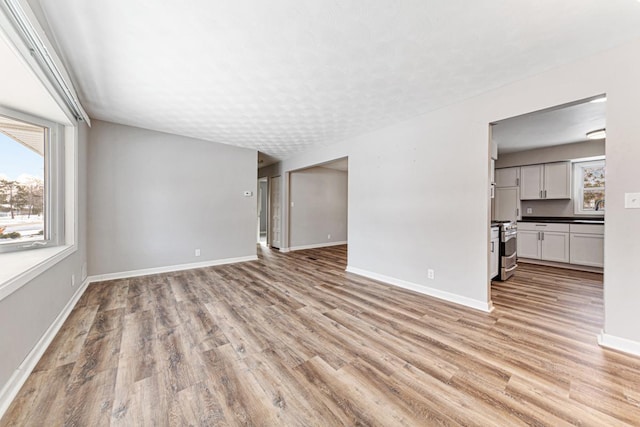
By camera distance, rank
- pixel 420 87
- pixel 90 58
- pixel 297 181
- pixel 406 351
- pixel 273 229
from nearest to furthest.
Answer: pixel 406 351
pixel 90 58
pixel 420 87
pixel 297 181
pixel 273 229

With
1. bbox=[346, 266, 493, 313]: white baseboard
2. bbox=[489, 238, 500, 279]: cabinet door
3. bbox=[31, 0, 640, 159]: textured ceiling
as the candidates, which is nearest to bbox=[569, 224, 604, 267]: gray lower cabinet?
bbox=[489, 238, 500, 279]: cabinet door

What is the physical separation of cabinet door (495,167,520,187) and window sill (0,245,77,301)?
24.0ft

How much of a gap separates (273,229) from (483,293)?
17.4 ft

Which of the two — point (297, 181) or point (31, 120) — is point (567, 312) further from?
point (31, 120)

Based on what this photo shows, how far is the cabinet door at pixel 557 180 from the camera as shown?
4.59m

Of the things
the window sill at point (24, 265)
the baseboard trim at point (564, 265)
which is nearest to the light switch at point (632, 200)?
the baseboard trim at point (564, 265)

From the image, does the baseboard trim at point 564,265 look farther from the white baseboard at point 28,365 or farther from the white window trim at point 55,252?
the white window trim at point 55,252

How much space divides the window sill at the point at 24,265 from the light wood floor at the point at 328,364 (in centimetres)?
63

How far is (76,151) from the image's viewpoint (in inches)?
111

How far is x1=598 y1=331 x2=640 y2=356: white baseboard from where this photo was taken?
1.77m

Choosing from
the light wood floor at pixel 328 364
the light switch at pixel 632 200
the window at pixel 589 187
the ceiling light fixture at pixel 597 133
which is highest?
the ceiling light fixture at pixel 597 133

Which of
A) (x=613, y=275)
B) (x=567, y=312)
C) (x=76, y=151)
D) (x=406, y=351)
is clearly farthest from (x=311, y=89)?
(x=567, y=312)

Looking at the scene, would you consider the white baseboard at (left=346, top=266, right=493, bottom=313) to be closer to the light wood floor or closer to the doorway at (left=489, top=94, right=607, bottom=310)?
the light wood floor

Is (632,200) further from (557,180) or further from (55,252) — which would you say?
(55,252)
